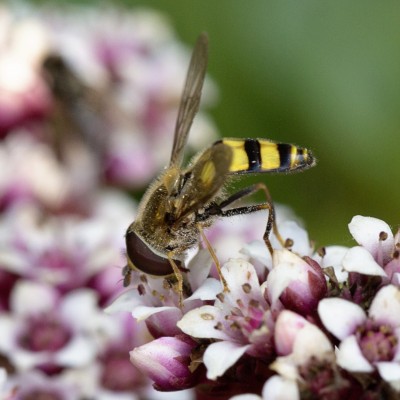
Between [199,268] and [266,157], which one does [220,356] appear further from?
[266,157]

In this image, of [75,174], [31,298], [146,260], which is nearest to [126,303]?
[146,260]

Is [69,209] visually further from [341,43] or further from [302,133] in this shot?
[341,43]

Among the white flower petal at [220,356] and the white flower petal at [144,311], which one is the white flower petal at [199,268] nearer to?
the white flower petal at [144,311]

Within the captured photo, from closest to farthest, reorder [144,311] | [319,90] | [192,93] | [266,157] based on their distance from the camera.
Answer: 1. [144,311]
2. [266,157]
3. [192,93]
4. [319,90]

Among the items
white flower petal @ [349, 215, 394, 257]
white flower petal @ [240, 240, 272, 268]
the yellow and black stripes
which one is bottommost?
white flower petal @ [240, 240, 272, 268]

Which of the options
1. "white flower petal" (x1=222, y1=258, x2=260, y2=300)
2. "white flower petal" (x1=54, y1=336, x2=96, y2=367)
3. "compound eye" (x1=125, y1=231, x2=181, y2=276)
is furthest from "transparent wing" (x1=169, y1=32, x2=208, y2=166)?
"white flower petal" (x1=54, y1=336, x2=96, y2=367)

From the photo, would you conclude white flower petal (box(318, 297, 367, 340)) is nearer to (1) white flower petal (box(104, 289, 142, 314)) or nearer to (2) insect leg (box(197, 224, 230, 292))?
(2) insect leg (box(197, 224, 230, 292))
